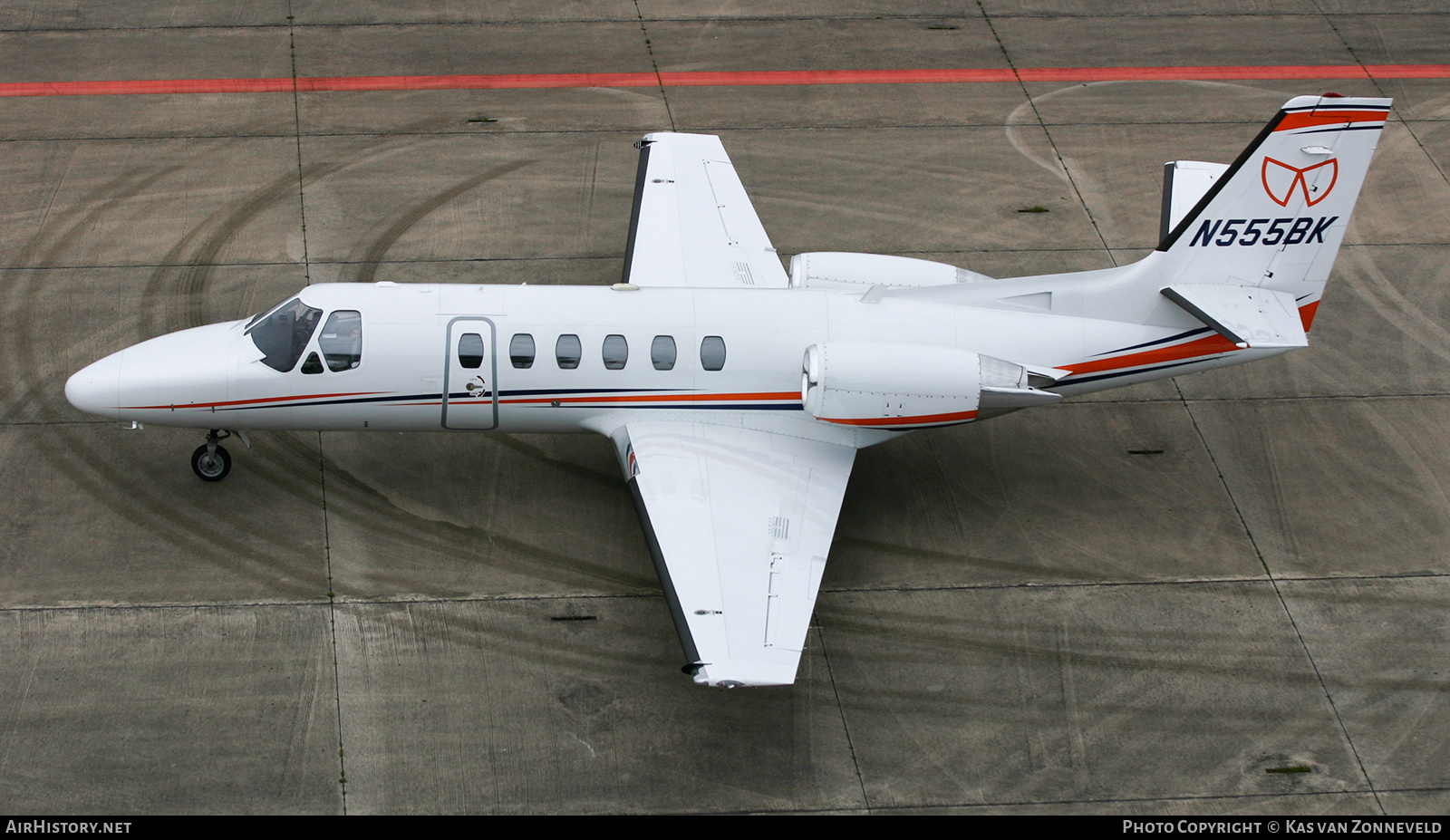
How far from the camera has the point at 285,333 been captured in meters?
16.3

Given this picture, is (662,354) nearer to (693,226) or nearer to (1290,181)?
(693,226)

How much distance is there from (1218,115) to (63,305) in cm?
2095

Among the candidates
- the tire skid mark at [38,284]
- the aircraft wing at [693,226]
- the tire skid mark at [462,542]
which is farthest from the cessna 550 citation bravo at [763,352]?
the tire skid mark at [38,284]

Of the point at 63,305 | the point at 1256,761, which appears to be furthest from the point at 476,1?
the point at 1256,761

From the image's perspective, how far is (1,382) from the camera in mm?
18422

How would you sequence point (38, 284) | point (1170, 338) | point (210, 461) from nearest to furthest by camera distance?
point (1170, 338) < point (210, 461) < point (38, 284)

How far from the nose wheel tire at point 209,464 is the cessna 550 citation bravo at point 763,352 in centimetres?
4

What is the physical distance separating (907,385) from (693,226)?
5063 mm

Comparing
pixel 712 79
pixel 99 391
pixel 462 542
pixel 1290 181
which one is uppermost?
pixel 1290 181

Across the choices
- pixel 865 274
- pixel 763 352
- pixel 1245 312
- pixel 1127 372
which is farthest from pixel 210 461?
pixel 1245 312

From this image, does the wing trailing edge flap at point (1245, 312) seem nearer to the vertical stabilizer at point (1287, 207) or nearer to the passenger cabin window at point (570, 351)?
the vertical stabilizer at point (1287, 207)

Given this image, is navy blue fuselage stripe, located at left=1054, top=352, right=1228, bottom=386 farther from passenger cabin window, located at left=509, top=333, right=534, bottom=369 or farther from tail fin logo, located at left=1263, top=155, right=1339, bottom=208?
passenger cabin window, located at left=509, top=333, right=534, bottom=369

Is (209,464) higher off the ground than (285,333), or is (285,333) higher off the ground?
(285,333)

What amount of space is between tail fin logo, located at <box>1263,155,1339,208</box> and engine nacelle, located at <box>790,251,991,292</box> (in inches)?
147
